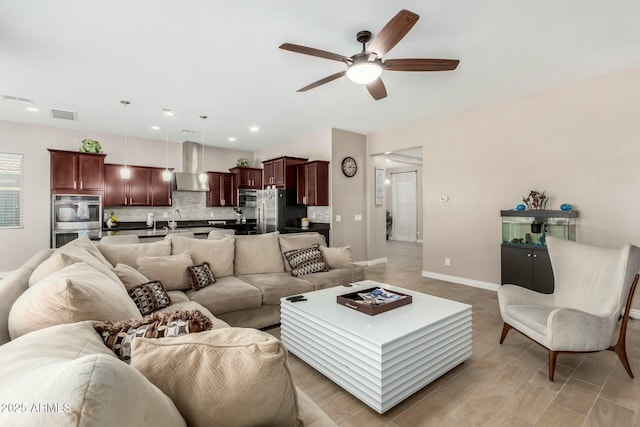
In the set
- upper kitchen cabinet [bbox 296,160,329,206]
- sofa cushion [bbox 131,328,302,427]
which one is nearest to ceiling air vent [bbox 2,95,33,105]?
upper kitchen cabinet [bbox 296,160,329,206]

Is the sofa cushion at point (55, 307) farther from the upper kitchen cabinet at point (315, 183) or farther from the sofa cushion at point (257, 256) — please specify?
the upper kitchen cabinet at point (315, 183)

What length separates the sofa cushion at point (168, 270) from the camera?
9.64 feet

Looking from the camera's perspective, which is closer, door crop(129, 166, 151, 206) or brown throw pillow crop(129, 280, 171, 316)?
brown throw pillow crop(129, 280, 171, 316)

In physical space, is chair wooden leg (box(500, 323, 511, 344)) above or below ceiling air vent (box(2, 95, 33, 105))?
below

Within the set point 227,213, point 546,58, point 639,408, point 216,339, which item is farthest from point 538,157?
point 227,213

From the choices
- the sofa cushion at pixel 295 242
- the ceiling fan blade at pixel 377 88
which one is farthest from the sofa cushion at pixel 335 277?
the ceiling fan blade at pixel 377 88

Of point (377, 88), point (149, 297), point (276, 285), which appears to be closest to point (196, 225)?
point (276, 285)

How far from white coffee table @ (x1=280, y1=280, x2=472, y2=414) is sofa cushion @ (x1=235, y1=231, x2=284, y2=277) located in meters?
1.15

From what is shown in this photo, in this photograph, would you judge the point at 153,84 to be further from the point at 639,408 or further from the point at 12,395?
the point at 639,408

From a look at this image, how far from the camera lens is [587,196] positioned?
3.83m

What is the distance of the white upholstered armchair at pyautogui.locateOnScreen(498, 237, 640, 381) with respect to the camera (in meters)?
2.22

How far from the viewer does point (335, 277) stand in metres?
3.65

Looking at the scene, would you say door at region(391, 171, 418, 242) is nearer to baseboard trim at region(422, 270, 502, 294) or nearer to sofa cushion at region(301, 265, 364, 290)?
baseboard trim at region(422, 270, 502, 294)

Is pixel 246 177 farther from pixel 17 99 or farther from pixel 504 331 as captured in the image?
pixel 504 331
